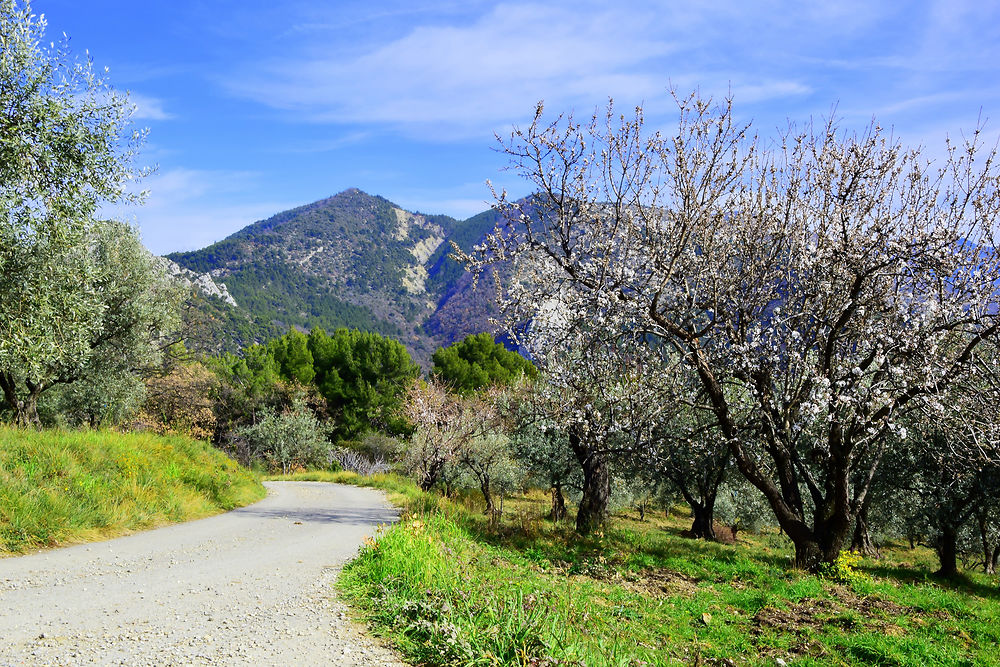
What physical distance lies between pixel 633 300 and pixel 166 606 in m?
7.35

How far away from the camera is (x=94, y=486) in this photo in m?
10.3

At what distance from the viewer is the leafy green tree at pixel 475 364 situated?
166ft

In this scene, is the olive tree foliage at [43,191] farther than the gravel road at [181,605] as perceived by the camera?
Yes

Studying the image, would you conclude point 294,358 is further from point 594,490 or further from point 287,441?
point 594,490

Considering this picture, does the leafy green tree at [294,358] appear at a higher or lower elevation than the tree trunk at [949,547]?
higher

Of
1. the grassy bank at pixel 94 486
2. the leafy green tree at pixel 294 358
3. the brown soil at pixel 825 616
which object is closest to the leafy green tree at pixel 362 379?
the leafy green tree at pixel 294 358

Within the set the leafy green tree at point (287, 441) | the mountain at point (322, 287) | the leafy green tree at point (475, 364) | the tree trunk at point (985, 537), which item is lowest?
the leafy green tree at point (287, 441)

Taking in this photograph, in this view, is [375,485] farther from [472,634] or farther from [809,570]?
[472,634]

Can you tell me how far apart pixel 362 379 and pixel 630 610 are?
151 feet

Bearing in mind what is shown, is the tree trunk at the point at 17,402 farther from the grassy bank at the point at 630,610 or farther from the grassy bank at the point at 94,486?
the grassy bank at the point at 630,610

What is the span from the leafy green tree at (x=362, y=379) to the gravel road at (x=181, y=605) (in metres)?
39.9

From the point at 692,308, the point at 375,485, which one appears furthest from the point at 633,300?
the point at 375,485

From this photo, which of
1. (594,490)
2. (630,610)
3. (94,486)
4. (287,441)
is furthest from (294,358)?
(630,610)

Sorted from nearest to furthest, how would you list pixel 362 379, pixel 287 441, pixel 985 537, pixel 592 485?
pixel 592 485 → pixel 985 537 → pixel 287 441 → pixel 362 379
